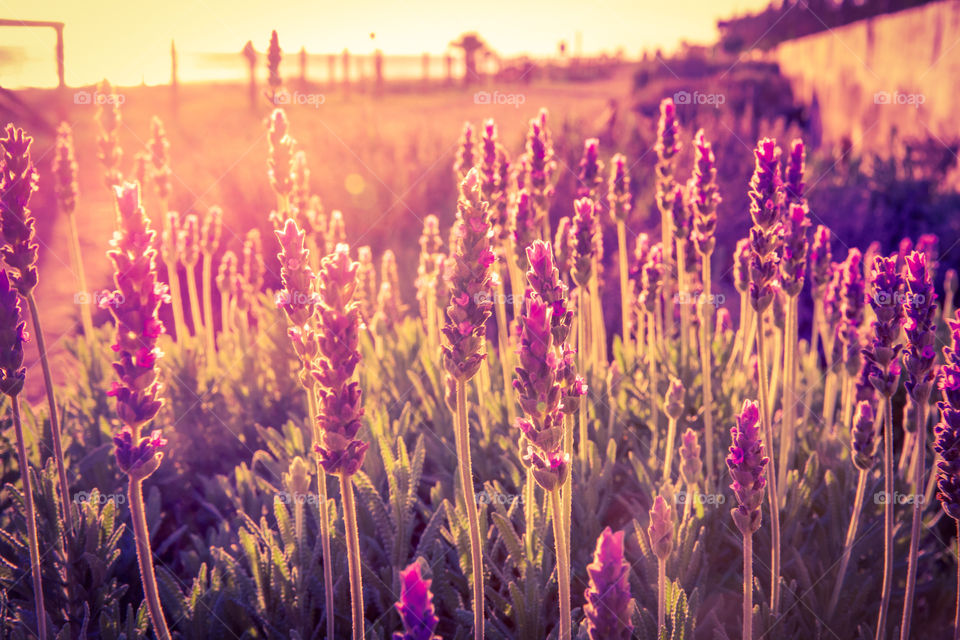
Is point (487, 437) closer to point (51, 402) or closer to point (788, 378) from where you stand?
point (788, 378)

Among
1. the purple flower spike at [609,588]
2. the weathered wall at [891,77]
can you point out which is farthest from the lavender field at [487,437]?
the weathered wall at [891,77]

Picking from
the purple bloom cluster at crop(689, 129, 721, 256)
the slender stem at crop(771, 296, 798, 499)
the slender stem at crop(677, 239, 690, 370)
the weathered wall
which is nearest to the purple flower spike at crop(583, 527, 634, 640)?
the slender stem at crop(771, 296, 798, 499)

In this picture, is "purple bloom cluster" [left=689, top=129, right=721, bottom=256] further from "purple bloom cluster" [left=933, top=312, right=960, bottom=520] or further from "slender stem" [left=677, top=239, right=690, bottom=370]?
"purple bloom cluster" [left=933, top=312, right=960, bottom=520]

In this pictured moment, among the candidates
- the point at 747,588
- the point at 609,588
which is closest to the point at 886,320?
the point at 747,588

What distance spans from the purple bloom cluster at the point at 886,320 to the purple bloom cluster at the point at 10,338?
7.91 feet

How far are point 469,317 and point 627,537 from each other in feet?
5.48

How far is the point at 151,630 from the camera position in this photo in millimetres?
2545

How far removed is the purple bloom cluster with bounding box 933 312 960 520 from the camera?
5.64 ft

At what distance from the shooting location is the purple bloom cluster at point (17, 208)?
1.89 metres

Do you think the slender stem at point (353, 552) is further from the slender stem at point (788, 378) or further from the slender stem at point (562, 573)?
the slender stem at point (788, 378)

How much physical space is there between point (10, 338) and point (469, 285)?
130 centimetres

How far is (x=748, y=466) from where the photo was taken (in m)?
1.60

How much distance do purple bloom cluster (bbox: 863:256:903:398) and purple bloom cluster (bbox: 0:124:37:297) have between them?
248 centimetres

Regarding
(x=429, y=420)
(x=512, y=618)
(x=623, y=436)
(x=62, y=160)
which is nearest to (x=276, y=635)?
(x=512, y=618)
